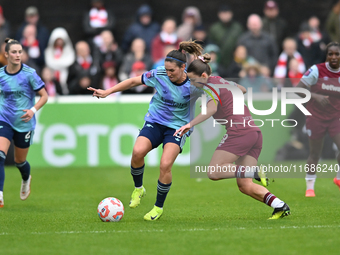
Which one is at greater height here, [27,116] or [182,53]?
[182,53]

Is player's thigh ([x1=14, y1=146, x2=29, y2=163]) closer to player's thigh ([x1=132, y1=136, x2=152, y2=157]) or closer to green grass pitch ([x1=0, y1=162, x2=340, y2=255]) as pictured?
green grass pitch ([x1=0, y1=162, x2=340, y2=255])

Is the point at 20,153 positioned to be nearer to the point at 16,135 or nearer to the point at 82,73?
the point at 16,135

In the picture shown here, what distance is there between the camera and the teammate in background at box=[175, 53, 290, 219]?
23.6 feet

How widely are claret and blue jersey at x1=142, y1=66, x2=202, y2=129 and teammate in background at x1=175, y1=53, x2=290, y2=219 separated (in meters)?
0.20

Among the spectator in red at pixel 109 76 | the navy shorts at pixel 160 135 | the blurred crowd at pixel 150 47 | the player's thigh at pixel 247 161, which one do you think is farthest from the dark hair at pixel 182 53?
the spectator in red at pixel 109 76

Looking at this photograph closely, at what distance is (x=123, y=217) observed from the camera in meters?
7.88

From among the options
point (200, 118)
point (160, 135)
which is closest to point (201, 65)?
point (200, 118)

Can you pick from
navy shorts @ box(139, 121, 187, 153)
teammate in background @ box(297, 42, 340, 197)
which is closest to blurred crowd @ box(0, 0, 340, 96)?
teammate in background @ box(297, 42, 340, 197)

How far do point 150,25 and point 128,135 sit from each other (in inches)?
151

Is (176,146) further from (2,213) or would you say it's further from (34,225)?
(2,213)

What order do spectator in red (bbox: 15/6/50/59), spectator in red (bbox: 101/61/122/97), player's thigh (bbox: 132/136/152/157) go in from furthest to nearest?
spectator in red (bbox: 15/6/50/59) < spectator in red (bbox: 101/61/122/97) < player's thigh (bbox: 132/136/152/157)

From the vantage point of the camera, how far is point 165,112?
7.85 m

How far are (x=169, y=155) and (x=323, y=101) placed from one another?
304 cm

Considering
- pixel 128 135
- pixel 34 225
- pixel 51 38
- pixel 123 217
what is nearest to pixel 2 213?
pixel 34 225
